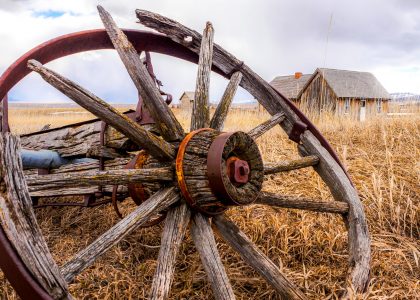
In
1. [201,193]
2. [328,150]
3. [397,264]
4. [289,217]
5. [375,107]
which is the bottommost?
[397,264]

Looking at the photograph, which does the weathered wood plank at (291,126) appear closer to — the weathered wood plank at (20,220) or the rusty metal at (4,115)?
the rusty metal at (4,115)

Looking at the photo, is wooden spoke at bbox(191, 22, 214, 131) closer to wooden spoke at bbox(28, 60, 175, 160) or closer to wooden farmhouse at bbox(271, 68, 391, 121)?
wooden spoke at bbox(28, 60, 175, 160)

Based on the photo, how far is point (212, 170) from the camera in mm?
1678

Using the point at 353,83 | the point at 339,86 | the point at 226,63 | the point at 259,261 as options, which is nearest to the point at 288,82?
the point at 353,83

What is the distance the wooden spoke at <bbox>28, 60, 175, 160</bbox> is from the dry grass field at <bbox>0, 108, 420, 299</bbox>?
3.07 feet

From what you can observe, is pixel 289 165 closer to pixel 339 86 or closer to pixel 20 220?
pixel 20 220

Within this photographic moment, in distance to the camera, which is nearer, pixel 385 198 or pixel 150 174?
pixel 150 174

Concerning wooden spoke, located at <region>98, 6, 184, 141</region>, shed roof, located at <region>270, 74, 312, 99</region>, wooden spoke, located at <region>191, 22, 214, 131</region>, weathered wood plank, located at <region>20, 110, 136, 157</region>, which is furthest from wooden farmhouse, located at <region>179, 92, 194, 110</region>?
wooden spoke, located at <region>98, 6, 184, 141</region>

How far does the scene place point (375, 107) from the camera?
6.57 m

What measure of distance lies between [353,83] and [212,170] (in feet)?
80.7

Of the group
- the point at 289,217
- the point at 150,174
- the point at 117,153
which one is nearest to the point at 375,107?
the point at 289,217

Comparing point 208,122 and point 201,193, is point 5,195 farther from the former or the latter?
point 208,122

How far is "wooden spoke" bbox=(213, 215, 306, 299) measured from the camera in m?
1.95

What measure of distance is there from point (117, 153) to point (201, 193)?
91cm
